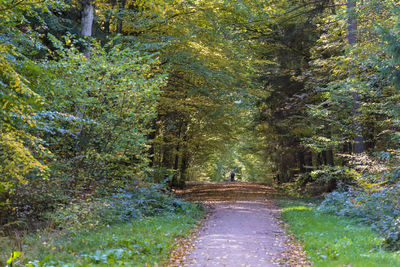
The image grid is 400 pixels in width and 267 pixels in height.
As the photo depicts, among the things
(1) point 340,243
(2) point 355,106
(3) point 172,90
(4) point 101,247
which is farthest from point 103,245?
(3) point 172,90

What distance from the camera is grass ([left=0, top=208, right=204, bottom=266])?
5.92 metres

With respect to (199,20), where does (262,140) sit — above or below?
below

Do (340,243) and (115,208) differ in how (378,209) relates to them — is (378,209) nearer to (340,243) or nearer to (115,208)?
(340,243)

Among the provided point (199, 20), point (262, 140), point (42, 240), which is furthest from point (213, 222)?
point (262, 140)

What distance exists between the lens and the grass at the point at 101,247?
592 centimetres

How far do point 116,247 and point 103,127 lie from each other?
15.6 feet

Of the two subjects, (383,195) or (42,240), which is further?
(383,195)

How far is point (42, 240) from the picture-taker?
687cm

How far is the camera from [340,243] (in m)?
7.61

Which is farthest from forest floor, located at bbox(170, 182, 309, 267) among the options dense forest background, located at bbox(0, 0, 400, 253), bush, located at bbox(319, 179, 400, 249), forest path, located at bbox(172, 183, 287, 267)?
dense forest background, located at bbox(0, 0, 400, 253)

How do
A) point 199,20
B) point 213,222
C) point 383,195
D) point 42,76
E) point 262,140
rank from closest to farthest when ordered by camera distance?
point 42,76
point 383,195
point 213,222
point 199,20
point 262,140

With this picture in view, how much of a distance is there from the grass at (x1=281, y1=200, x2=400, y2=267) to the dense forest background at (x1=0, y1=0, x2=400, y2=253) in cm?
58

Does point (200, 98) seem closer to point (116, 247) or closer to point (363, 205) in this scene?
point (363, 205)

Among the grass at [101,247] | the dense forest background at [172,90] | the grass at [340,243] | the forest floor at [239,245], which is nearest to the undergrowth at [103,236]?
the grass at [101,247]
